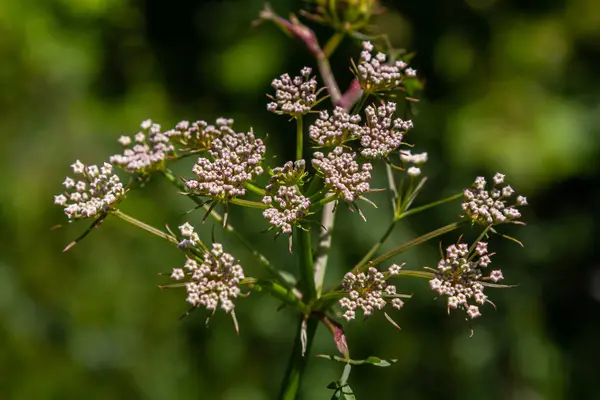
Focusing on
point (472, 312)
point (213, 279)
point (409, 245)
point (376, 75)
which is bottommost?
point (213, 279)

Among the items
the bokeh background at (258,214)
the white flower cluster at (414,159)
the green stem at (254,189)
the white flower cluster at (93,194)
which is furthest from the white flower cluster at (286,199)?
the bokeh background at (258,214)

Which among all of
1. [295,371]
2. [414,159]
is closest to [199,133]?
[414,159]

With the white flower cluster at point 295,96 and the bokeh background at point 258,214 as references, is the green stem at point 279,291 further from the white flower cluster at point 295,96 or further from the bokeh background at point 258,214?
the bokeh background at point 258,214

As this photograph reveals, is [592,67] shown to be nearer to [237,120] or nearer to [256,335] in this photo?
[237,120]

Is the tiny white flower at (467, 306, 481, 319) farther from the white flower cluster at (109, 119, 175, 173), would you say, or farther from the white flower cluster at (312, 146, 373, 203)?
the white flower cluster at (109, 119, 175, 173)

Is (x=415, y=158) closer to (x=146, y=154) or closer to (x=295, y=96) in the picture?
(x=295, y=96)

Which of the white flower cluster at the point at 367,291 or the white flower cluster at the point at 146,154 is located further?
the white flower cluster at the point at 146,154
